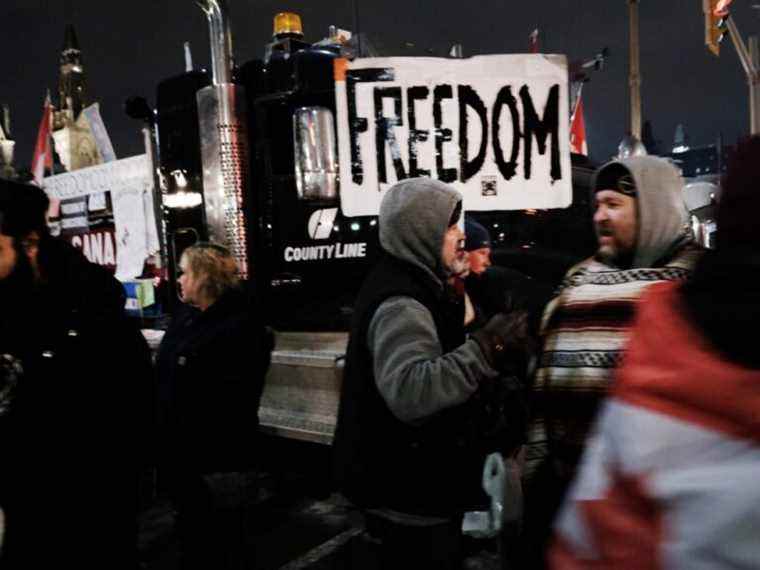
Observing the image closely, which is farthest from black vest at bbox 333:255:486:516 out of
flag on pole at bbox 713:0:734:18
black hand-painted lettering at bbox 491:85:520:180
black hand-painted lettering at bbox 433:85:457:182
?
flag on pole at bbox 713:0:734:18

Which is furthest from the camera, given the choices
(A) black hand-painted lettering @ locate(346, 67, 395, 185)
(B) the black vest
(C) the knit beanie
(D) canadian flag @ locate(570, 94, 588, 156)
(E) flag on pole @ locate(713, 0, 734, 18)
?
(E) flag on pole @ locate(713, 0, 734, 18)

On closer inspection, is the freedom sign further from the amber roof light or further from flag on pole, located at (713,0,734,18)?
flag on pole, located at (713,0,734,18)

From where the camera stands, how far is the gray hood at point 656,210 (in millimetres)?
2062

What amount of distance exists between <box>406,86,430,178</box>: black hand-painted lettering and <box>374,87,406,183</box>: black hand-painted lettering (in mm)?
67

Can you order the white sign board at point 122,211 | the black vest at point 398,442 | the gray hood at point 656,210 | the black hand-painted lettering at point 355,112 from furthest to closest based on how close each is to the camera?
the white sign board at point 122,211 → the black hand-painted lettering at point 355,112 → the gray hood at point 656,210 → the black vest at point 398,442

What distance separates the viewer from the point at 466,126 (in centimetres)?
450

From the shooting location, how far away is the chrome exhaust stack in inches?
179

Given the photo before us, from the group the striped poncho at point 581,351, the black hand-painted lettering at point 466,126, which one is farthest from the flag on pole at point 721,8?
the striped poncho at point 581,351

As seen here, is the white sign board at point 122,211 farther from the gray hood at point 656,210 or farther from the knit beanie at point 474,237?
the gray hood at point 656,210

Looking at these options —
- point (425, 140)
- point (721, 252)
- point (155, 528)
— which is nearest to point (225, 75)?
point (425, 140)

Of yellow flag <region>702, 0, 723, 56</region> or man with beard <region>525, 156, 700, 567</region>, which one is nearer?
man with beard <region>525, 156, 700, 567</region>

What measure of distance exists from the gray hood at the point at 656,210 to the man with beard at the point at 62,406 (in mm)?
1800

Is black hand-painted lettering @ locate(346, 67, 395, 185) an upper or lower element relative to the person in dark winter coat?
upper

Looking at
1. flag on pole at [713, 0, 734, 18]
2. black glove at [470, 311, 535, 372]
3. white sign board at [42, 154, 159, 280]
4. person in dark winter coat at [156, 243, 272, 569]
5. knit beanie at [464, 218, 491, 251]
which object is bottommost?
person in dark winter coat at [156, 243, 272, 569]
